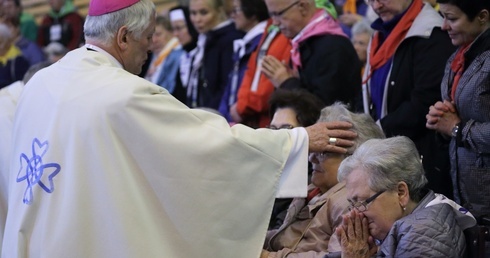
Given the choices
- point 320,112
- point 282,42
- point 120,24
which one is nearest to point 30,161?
point 120,24

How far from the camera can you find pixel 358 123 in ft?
17.8

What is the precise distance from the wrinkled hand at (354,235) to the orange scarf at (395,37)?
1787mm

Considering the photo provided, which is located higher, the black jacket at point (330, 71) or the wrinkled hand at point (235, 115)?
the black jacket at point (330, 71)

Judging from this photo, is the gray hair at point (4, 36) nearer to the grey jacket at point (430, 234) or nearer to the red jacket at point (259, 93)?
the red jacket at point (259, 93)

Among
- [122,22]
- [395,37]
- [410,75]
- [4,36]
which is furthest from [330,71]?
[4,36]

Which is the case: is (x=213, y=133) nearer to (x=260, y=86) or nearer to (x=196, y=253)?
(x=196, y=253)

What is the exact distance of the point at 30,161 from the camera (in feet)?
16.8

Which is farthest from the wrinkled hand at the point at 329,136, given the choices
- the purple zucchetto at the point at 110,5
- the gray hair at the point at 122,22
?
the purple zucchetto at the point at 110,5

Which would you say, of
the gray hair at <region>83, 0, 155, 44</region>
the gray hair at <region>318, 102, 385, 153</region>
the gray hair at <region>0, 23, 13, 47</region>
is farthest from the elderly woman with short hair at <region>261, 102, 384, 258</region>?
the gray hair at <region>0, 23, 13, 47</region>

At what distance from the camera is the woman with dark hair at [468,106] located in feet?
17.5

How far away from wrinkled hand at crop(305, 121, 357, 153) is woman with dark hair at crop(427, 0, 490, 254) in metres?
0.52

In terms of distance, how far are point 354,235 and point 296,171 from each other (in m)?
0.51

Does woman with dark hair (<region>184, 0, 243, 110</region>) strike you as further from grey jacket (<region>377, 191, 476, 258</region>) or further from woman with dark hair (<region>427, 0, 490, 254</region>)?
grey jacket (<region>377, 191, 476, 258</region>)

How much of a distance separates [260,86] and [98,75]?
7.94 ft
